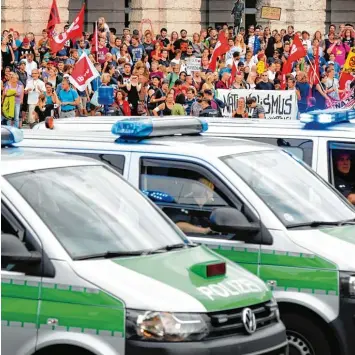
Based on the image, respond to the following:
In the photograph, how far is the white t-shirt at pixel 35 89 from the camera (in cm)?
2688

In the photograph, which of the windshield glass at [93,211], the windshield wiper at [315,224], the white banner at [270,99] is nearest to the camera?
the windshield glass at [93,211]

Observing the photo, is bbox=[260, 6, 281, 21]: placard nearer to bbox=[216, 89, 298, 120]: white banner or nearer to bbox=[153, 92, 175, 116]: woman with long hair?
bbox=[216, 89, 298, 120]: white banner

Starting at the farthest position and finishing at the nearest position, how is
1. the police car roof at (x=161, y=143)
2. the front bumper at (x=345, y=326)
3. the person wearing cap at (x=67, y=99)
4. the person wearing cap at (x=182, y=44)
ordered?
the person wearing cap at (x=182, y=44), the person wearing cap at (x=67, y=99), the police car roof at (x=161, y=143), the front bumper at (x=345, y=326)

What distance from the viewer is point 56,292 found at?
7551 millimetres

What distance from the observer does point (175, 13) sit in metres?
43.3

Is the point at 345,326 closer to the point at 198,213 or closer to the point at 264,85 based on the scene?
the point at 198,213

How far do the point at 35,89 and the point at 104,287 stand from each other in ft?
65.0

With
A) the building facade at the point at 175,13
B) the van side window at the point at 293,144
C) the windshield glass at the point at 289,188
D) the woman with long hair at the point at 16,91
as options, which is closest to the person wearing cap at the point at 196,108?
the woman with long hair at the point at 16,91

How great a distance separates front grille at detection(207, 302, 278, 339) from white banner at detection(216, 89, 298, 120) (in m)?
17.3

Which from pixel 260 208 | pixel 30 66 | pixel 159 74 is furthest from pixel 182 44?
pixel 260 208

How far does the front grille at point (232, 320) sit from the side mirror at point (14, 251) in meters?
1.00

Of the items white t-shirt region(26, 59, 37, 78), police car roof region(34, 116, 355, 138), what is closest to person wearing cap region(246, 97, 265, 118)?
white t-shirt region(26, 59, 37, 78)

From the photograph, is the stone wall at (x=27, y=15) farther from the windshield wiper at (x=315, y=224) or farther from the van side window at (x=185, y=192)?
the windshield wiper at (x=315, y=224)

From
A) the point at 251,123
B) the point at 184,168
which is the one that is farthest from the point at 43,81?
the point at 184,168
